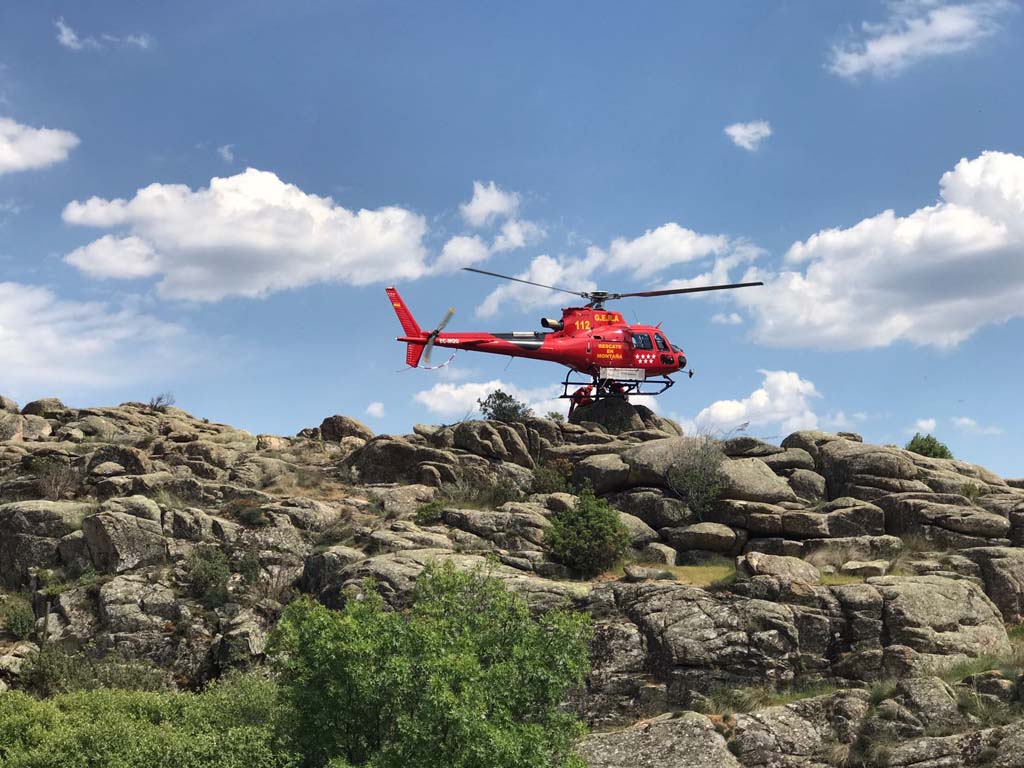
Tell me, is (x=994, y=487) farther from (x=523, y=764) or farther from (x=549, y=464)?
(x=523, y=764)

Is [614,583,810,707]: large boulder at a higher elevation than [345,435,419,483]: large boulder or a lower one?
lower

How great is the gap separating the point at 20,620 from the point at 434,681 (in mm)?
24502

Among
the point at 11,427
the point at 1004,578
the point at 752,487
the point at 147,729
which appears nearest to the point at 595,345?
the point at 752,487

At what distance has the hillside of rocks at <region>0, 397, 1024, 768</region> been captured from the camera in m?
30.4

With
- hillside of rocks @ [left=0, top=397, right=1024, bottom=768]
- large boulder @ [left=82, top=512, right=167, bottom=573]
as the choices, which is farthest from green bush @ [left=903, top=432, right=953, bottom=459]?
large boulder @ [left=82, top=512, right=167, bottom=573]

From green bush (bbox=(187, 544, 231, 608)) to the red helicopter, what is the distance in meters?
15.4

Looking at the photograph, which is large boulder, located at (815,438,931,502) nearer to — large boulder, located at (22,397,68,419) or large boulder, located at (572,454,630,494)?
large boulder, located at (572,454,630,494)

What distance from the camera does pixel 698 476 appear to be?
46312mm

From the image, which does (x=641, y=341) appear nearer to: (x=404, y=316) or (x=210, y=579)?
(x=404, y=316)

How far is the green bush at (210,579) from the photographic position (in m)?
39.4

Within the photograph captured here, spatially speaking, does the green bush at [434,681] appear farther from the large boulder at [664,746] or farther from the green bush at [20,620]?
the green bush at [20,620]

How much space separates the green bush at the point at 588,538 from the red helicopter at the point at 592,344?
40.0ft

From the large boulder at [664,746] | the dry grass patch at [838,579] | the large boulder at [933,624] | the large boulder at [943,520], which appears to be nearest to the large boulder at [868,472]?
the large boulder at [943,520]

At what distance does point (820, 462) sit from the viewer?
50.8 meters
